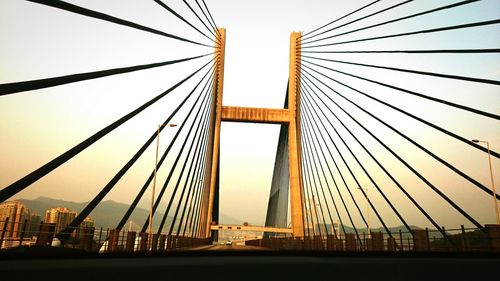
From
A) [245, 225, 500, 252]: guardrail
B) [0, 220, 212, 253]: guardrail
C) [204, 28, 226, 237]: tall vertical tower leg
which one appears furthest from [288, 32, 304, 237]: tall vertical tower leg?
[0, 220, 212, 253]: guardrail

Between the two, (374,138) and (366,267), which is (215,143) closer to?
(374,138)

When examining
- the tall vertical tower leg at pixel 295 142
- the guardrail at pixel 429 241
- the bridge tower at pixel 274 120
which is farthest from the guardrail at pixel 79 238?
the tall vertical tower leg at pixel 295 142

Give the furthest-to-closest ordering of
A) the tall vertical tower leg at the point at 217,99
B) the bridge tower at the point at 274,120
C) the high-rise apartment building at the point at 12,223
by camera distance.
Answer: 1. the bridge tower at the point at 274,120
2. the tall vertical tower leg at the point at 217,99
3. the high-rise apartment building at the point at 12,223

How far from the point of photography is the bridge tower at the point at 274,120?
3253 cm

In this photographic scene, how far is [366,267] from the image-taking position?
5395mm

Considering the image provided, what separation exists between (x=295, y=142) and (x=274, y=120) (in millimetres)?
2834

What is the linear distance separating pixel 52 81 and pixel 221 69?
24890mm

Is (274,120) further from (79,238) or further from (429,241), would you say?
(79,238)

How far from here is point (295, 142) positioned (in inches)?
1336

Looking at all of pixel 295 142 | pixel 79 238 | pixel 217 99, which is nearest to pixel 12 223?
pixel 79 238

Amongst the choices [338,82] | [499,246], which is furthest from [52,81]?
Answer: [338,82]

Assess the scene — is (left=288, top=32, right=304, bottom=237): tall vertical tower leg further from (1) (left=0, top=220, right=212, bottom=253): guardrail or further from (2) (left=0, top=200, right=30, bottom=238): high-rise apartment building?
(2) (left=0, top=200, right=30, bottom=238): high-rise apartment building

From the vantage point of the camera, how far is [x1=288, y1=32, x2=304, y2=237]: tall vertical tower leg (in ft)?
107

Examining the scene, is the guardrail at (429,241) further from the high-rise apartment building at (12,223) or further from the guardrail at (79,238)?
the high-rise apartment building at (12,223)
